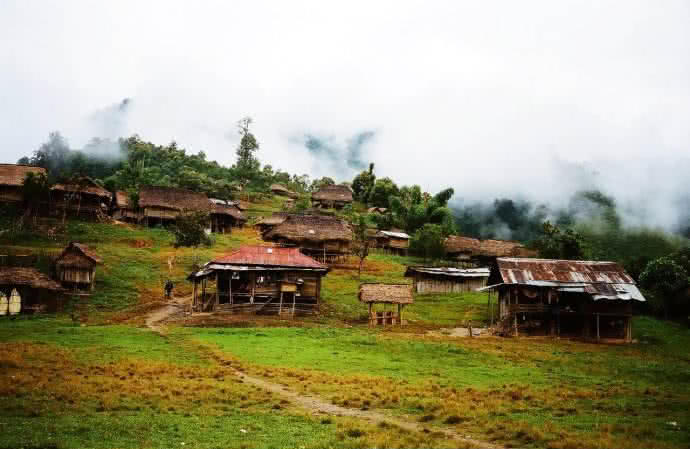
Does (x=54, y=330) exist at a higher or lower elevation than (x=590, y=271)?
lower

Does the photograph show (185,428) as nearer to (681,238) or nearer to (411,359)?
(411,359)

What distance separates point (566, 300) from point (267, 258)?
25627 mm

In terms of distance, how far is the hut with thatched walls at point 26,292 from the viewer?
3581 centimetres

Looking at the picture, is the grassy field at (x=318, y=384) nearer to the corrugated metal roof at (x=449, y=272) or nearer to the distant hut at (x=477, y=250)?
the corrugated metal roof at (x=449, y=272)

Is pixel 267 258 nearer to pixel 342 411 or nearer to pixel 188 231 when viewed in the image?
pixel 188 231

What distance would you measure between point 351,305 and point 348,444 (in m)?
34.1

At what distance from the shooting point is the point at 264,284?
44281 mm

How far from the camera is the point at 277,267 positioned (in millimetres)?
44125

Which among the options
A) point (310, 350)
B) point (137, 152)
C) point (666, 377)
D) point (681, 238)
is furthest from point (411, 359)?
point (137, 152)

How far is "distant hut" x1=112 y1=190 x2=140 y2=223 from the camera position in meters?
73.8

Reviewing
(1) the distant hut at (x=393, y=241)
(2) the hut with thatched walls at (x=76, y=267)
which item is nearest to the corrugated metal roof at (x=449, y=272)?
(1) the distant hut at (x=393, y=241)

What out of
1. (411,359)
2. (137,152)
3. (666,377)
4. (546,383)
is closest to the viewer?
(546,383)

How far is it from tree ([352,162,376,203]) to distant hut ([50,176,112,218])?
67317 millimetres

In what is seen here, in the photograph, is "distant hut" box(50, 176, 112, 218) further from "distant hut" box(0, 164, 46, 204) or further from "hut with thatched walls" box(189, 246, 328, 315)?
"hut with thatched walls" box(189, 246, 328, 315)
